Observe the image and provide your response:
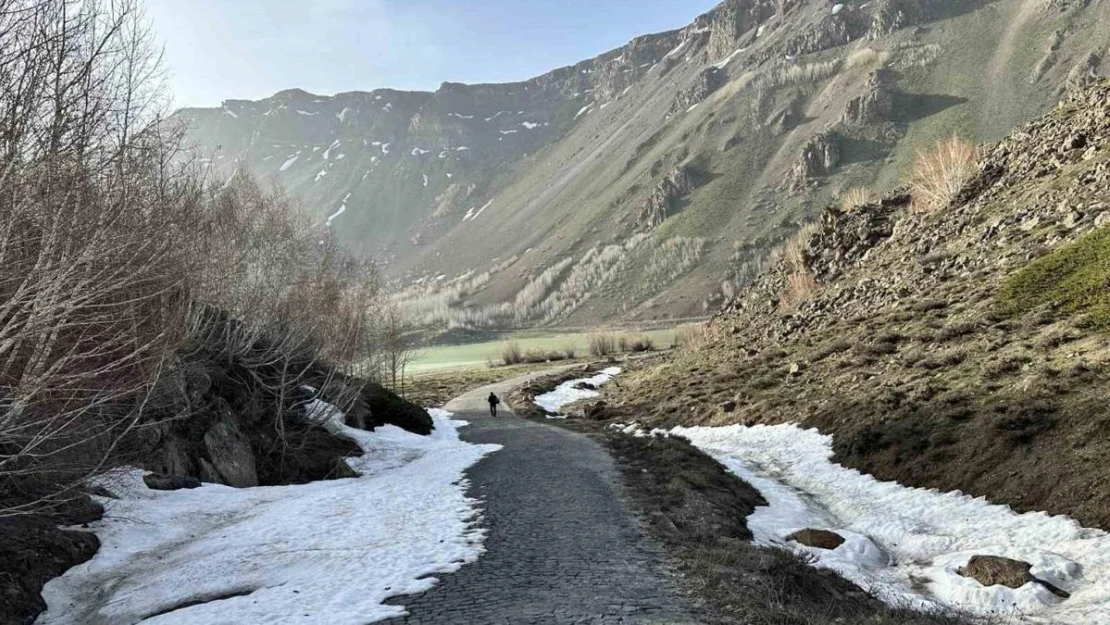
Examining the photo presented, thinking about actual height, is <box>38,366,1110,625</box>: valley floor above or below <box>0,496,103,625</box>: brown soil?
below

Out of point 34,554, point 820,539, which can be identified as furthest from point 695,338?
point 34,554

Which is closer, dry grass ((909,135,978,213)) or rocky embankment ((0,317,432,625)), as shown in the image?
rocky embankment ((0,317,432,625))

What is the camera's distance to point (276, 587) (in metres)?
10.2

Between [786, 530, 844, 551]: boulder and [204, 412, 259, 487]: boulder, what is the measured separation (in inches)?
678

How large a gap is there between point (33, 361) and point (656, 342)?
12814cm

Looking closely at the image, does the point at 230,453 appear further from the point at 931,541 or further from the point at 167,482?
the point at 931,541

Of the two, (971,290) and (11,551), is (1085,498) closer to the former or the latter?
(971,290)

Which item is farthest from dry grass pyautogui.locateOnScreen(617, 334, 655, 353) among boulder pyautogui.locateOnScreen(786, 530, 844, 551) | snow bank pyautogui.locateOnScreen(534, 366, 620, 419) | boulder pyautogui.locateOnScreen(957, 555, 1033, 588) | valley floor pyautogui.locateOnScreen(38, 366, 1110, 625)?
boulder pyautogui.locateOnScreen(957, 555, 1033, 588)

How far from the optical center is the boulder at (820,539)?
13.4m

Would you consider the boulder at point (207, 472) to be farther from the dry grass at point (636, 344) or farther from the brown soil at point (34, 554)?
the dry grass at point (636, 344)

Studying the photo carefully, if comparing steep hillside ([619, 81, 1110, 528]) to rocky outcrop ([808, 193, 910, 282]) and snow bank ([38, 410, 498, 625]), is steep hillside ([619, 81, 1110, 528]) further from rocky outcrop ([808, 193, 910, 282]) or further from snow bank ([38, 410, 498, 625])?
snow bank ([38, 410, 498, 625])

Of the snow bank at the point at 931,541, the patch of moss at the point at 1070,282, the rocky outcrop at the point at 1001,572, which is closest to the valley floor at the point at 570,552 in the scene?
the snow bank at the point at 931,541

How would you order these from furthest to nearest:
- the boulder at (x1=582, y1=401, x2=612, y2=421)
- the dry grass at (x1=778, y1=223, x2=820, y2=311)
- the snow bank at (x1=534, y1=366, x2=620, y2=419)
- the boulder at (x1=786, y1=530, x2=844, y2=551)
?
1. the snow bank at (x1=534, y1=366, x2=620, y2=419)
2. the dry grass at (x1=778, y1=223, x2=820, y2=311)
3. the boulder at (x1=582, y1=401, x2=612, y2=421)
4. the boulder at (x1=786, y1=530, x2=844, y2=551)

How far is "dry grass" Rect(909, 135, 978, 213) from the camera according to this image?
1695 inches
